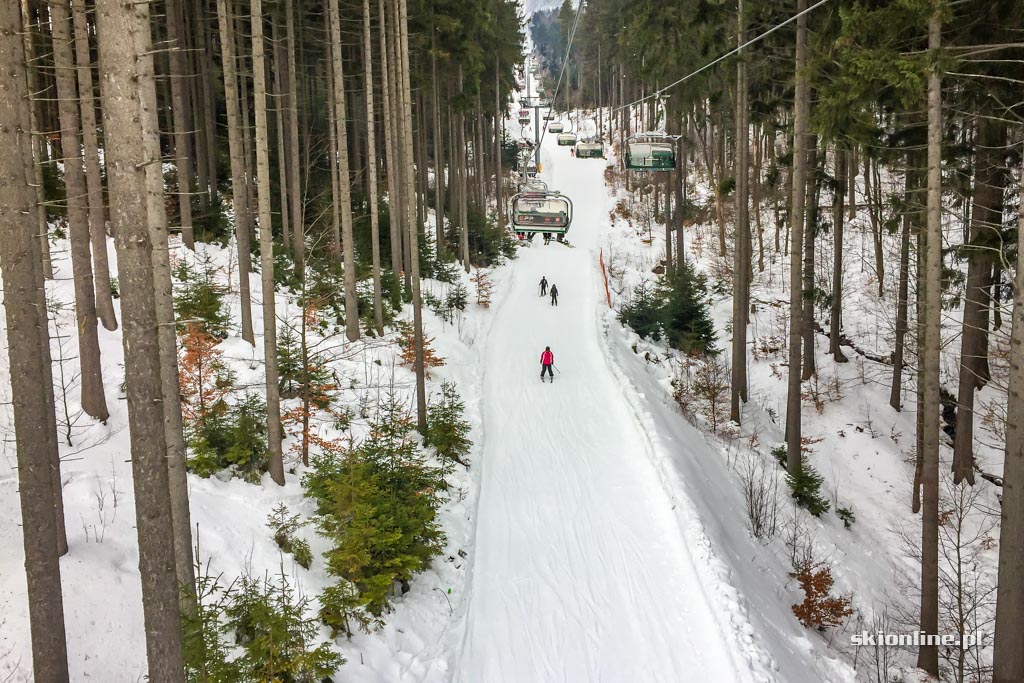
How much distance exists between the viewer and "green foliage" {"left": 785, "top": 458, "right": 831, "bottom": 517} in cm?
1367

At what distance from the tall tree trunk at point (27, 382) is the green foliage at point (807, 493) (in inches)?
542

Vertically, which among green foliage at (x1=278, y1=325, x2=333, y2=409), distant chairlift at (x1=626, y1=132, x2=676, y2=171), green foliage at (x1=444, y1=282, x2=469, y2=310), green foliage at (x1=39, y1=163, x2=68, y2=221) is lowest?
green foliage at (x1=278, y1=325, x2=333, y2=409)

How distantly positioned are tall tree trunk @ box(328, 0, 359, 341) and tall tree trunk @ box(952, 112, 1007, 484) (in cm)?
1356

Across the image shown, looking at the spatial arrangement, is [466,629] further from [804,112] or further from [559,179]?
[559,179]

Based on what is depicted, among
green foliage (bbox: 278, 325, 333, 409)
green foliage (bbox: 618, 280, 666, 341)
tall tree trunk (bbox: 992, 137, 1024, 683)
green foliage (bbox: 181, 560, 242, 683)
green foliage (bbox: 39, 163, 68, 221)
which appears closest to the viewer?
green foliage (bbox: 181, 560, 242, 683)

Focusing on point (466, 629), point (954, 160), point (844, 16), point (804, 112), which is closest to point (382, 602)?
point (466, 629)

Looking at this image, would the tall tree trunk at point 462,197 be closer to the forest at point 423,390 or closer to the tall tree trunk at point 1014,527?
the forest at point 423,390

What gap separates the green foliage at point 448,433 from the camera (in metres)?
13.0

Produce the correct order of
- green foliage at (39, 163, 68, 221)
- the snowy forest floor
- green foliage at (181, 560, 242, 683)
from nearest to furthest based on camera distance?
green foliage at (181, 560, 242, 683)
the snowy forest floor
green foliage at (39, 163, 68, 221)

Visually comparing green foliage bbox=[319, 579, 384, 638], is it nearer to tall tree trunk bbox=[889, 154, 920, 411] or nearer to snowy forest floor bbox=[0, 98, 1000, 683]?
snowy forest floor bbox=[0, 98, 1000, 683]

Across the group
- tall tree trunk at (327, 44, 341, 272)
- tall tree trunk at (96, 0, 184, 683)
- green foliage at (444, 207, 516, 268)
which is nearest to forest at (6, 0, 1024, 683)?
tall tree trunk at (96, 0, 184, 683)

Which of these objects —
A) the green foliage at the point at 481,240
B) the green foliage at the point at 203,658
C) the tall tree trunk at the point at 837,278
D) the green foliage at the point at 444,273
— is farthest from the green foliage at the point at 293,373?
the green foliage at the point at 481,240

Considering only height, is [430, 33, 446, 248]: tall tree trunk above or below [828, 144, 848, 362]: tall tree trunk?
above

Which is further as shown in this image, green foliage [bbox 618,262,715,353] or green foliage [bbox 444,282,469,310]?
green foliage [bbox 444,282,469,310]
